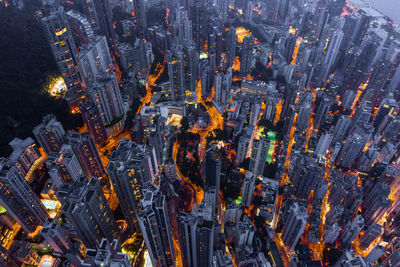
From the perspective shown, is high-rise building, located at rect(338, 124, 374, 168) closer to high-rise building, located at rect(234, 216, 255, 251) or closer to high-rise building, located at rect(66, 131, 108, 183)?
high-rise building, located at rect(234, 216, 255, 251)

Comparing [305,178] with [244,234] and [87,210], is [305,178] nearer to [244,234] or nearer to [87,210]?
[244,234]

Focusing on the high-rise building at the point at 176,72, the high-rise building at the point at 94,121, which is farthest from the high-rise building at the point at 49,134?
the high-rise building at the point at 176,72

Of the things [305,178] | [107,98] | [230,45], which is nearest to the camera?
[305,178]

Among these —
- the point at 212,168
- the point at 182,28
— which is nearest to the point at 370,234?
the point at 212,168

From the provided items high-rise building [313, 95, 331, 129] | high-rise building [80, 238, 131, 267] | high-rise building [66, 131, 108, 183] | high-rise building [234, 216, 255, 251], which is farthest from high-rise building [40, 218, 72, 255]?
high-rise building [313, 95, 331, 129]

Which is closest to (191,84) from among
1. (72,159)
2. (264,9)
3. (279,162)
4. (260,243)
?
(279,162)
